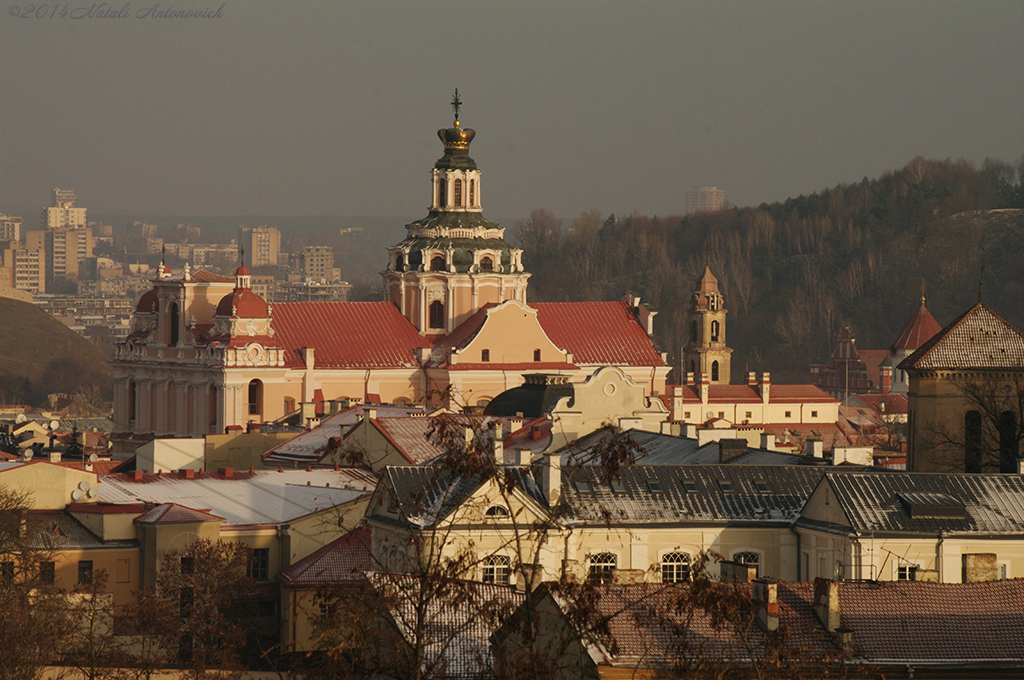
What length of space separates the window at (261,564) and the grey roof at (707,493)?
6.69m

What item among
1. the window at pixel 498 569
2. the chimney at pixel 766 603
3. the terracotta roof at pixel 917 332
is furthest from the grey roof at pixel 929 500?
the terracotta roof at pixel 917 332

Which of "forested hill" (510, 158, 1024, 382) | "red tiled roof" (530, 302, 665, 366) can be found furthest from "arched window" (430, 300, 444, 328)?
"forested hill" (510, 158, 1024, 382)

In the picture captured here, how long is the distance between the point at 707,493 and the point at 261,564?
333 inches

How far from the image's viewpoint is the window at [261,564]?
127 feet

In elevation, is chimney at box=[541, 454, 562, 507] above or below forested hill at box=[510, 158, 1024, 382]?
below

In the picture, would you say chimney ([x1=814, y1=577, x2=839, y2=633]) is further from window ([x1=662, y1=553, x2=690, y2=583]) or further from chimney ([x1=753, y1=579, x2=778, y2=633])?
window ([x1=662, y1=553, x2=690, y2=583])

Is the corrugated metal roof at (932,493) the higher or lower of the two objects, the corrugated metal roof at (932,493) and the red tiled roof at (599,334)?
the lower

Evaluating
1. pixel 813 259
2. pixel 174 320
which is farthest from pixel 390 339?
pixel 813 259

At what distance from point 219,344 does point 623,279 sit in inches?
3691

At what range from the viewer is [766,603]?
23000 millimetres

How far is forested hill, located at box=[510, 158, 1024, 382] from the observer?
479ft

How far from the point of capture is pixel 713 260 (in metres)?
162

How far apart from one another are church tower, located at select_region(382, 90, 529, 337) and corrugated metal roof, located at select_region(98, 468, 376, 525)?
34.6 m

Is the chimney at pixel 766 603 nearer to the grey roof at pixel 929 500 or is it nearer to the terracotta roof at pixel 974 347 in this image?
the grey roof at pixel 929 500
